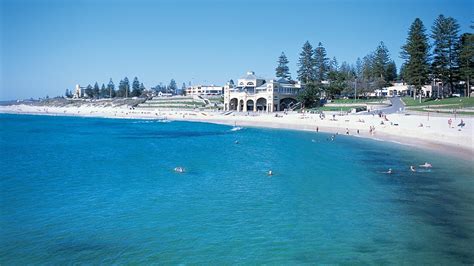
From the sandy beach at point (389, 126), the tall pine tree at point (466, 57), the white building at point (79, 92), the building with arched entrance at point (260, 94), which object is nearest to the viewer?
the sandy beach at point (389, 126)

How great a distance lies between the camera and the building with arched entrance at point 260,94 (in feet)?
223

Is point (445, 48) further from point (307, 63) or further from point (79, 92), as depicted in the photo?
point (79, 92)

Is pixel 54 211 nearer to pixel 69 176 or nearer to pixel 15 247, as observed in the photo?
pixel 15 247

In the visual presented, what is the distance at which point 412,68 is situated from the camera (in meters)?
52.4

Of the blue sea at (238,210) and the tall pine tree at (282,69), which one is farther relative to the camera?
the tall pine tree at (282,69)

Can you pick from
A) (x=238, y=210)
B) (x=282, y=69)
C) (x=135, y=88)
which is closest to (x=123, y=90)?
(x=135, y=88)

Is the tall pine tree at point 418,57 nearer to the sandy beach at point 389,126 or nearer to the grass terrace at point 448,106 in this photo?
the grass terrace at point 448,106

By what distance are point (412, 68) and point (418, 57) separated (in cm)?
155

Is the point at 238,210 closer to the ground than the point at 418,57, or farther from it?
closer to the ground

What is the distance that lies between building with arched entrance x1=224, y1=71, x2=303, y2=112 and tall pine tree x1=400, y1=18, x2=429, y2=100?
21142 mm

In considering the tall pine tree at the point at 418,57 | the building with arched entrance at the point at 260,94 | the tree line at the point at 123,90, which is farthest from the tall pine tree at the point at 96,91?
the tall pine tree at the point at 418,57

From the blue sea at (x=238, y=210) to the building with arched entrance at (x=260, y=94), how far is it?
40700 mm

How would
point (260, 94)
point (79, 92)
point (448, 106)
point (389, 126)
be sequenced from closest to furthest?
point (389, 126)
point (448, 106)
point (260, 94)
point (79, 92)

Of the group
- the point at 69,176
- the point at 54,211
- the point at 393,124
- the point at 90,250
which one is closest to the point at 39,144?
the point at 69,176
